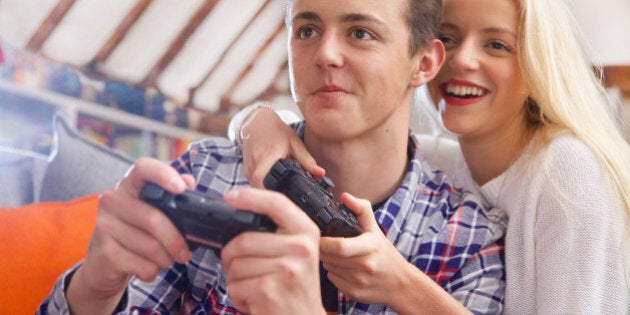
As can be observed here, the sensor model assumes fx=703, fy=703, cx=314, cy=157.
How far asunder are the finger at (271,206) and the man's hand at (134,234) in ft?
0.17

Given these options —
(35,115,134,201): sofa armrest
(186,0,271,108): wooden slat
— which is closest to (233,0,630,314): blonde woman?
(35,115,134,201): sofa armrest

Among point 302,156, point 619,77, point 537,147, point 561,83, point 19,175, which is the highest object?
point 619,77

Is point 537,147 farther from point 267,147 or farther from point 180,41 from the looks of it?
point 180,41

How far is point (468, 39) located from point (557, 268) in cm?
40

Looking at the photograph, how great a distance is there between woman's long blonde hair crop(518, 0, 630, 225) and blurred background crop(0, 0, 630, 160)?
15 cm

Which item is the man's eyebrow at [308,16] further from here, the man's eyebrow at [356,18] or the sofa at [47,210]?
the sofa at [47,210]

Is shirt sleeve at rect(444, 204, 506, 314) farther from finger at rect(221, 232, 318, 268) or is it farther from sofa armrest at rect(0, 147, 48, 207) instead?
sofa armrest at rect(0, 147, 48, 207)

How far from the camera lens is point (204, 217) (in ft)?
2.01

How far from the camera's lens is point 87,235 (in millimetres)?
1236

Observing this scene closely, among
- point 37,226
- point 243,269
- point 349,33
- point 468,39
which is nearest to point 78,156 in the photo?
point 37,226

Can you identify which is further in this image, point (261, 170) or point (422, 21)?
point (422, 21)

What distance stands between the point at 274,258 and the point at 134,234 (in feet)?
0.48

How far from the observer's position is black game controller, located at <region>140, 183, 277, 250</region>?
1.98ft

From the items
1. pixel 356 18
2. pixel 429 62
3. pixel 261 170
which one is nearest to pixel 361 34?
pixel 356 18
